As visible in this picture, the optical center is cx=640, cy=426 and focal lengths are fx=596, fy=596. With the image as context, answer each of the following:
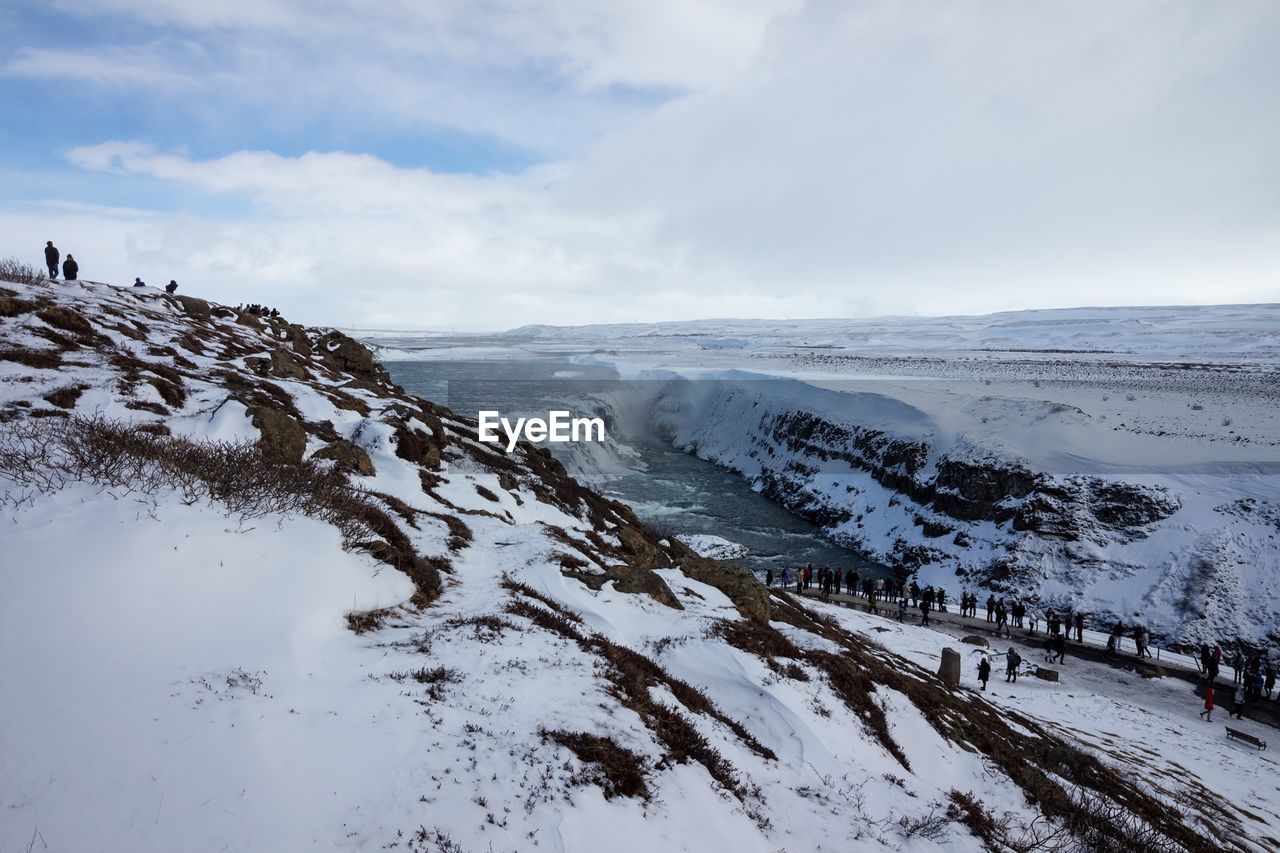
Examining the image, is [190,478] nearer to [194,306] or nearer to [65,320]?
[65,320]

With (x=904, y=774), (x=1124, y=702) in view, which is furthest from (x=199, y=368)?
(x=1124, y=702)

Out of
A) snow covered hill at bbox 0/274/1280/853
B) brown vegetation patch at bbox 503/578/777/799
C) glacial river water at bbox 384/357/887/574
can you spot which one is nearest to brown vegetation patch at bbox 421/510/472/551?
snow covered hill at bbox 0/274/1280/853

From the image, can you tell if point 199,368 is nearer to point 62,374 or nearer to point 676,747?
point 62,374

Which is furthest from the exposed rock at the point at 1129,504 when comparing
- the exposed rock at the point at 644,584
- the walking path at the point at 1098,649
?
the exposed rock at the point at 644,584

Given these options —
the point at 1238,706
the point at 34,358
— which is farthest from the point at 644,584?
the point at 1238,706

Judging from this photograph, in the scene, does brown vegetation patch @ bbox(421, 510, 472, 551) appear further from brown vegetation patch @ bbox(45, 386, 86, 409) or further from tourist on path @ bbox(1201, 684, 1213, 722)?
tourist on path @ bbox(1201, 684, 1213, 722)

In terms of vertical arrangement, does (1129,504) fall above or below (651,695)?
below
